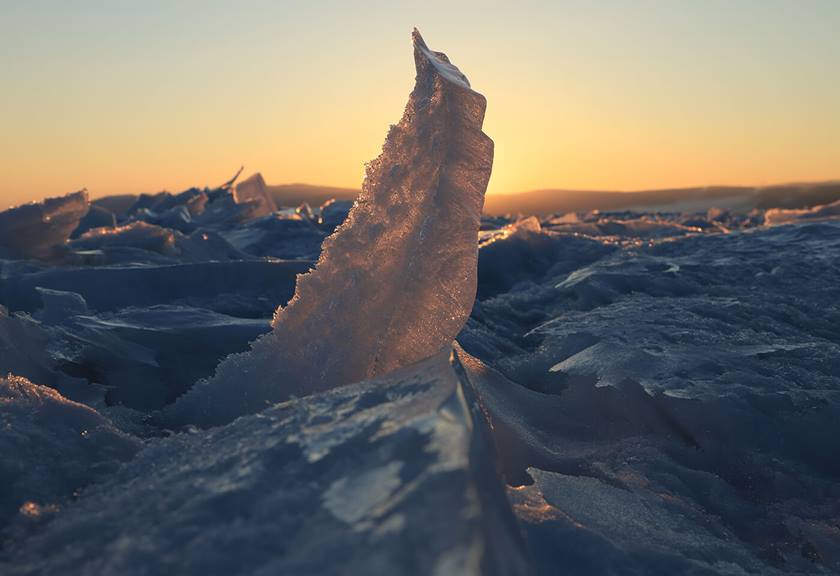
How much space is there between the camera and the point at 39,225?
14.3 feet

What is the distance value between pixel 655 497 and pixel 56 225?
4089mm

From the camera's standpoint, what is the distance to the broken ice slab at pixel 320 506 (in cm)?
67

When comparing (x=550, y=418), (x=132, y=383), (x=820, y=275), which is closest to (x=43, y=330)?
(x=132, y=383)

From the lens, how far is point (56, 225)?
14.4ft

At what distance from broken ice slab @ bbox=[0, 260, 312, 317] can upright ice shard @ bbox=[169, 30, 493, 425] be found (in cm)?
162

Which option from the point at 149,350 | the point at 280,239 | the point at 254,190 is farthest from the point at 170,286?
the point at 254,190

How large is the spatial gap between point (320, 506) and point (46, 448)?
62 centimetres

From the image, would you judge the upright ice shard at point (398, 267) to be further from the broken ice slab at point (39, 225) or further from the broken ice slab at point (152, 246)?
the broken ice slab at point (39, 225)

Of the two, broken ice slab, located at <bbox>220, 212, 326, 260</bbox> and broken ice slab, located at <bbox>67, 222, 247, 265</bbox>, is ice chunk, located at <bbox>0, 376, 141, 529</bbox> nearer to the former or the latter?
broken ice slab, located at <bbox>67, 222, 247, 265</bbox>

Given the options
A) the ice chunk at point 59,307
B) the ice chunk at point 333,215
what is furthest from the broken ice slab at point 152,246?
the ice chunk at point 333,215

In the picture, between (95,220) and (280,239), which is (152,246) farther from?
(95,220)

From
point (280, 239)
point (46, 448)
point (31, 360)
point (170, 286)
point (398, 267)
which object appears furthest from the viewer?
point (280, 239)

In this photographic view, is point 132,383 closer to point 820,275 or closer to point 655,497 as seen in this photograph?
point 655,497

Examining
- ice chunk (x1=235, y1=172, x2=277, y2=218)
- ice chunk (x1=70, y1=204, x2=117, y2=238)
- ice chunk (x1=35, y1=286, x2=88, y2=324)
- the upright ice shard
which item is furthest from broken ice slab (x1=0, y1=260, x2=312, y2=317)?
ice chunk (x1=235, y1=172, x2=277, y2=218)
